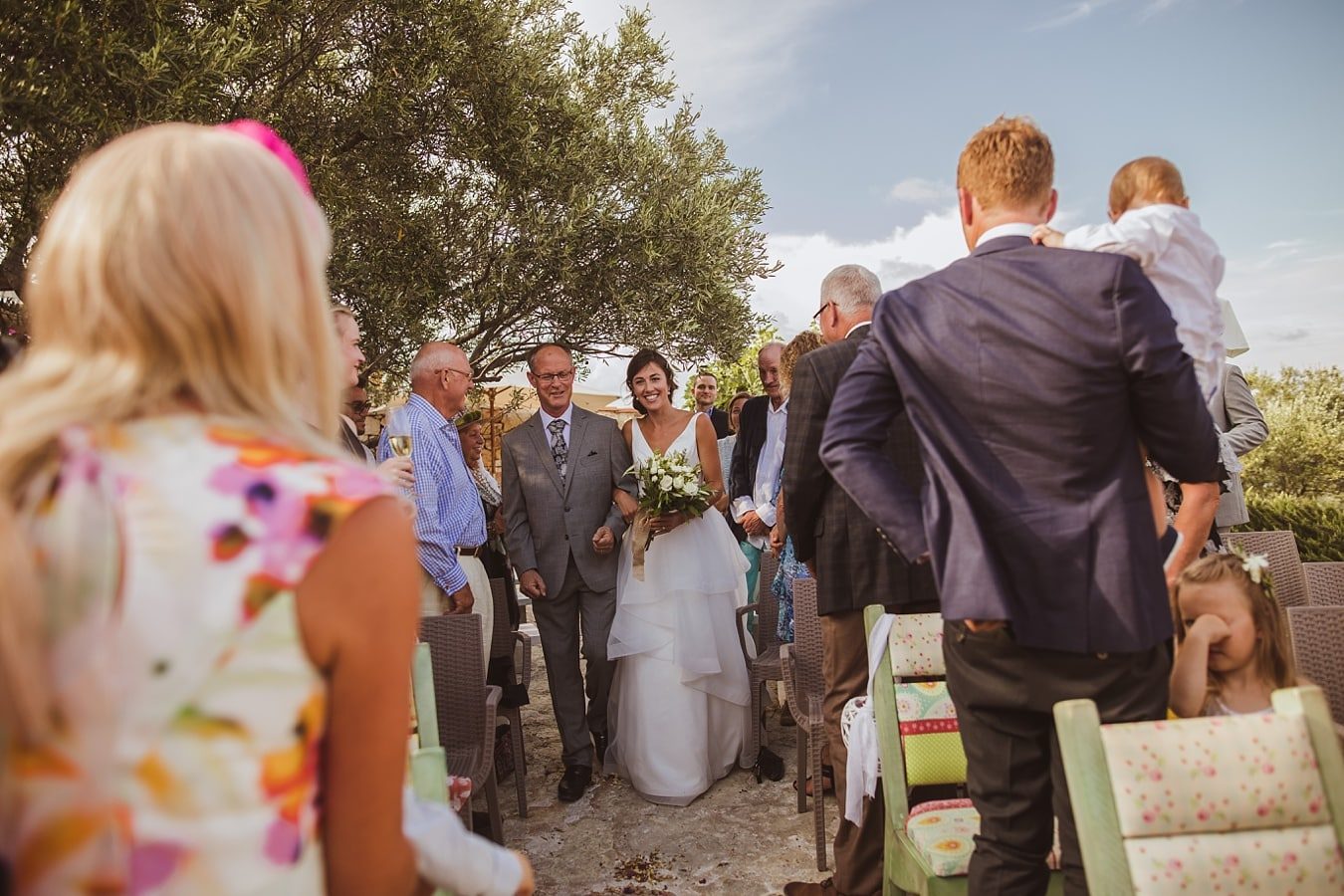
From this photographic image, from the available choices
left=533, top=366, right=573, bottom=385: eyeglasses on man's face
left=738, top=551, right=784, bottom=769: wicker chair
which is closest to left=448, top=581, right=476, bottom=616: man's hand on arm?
left=533, top=366, right=573, bottom=385: eyeglasses on man's face

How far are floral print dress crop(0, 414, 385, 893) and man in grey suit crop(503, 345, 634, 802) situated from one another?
14.5ft

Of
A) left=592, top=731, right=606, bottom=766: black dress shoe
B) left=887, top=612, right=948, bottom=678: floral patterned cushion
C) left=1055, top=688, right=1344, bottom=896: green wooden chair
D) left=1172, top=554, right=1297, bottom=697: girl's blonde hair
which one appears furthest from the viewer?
left=592, top=731, right=606, bottom=766: black dress shoe

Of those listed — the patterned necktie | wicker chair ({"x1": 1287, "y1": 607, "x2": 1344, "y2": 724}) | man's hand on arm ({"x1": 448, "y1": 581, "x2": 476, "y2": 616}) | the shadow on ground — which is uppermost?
the patterned necktie

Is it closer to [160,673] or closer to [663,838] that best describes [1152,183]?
[160,673]

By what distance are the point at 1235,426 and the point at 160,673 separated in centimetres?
562

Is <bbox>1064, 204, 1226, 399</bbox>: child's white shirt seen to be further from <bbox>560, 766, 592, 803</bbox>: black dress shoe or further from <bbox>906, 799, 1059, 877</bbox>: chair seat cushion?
<bbox>560, 766, 592, 803</bbox>: black dress shoe

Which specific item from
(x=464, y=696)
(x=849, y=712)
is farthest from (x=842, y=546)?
(x=464, y=696)

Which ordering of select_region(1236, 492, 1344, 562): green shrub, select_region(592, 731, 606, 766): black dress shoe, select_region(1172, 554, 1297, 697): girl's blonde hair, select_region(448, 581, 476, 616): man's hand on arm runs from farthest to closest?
1. select_region(1236, 492, 1344, 562): green shrub
2. select_region(592, 731, 606, 766): black dress shoe
3. select_region(448, 581, 476, 616): man's hand on arm
4. select_region(1172, 554, 1297, 697): girl's blonde hair

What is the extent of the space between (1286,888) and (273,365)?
1.98 metres

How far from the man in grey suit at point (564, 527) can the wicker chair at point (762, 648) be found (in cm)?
89

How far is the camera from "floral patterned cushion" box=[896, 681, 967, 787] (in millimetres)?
2795

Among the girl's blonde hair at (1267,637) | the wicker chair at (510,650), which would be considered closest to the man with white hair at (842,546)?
the girl's blonde hair at (1267,637)

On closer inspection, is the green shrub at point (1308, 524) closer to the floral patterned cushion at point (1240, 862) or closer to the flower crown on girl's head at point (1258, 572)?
the flower crown on girl's head at point (1258, 572)

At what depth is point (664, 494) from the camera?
5156 millimetres
